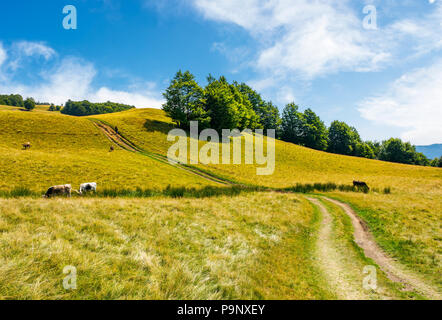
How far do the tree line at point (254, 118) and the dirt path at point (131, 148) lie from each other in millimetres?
16218

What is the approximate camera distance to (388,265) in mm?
9258

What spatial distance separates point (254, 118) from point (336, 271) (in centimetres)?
Answer: 6955

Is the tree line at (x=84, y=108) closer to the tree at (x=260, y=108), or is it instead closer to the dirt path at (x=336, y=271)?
the tree at (x=260, y=108)

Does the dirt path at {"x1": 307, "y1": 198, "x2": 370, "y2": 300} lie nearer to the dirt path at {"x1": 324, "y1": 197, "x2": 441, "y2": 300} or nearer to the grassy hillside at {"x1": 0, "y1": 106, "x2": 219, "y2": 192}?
the dirt path at {"x1": 324, "y1": 197, "x2": 441, "y2": 300}

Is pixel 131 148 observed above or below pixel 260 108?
below

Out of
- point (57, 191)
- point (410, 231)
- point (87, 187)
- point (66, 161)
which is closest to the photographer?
point (410, 231)

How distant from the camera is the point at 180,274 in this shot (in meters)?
6.25

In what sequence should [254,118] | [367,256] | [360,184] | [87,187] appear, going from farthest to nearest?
1. [254,118]
2. [360,184]
3. [87,187]
4. [367,256]

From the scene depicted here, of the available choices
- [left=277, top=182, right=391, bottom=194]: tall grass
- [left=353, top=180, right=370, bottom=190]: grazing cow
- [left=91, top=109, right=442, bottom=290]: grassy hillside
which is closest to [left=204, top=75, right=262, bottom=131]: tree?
[left=91, top=109, right=442, bottom=290]: grassy hillside

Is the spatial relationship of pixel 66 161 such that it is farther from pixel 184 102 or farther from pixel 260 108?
pixel 260 108

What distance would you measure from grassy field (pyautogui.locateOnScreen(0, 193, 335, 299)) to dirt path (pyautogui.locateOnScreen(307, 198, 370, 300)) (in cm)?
46

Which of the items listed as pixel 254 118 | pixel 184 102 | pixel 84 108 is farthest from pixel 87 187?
pixel 84 108

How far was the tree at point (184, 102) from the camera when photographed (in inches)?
2203

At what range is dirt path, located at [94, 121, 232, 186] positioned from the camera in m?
33.8
